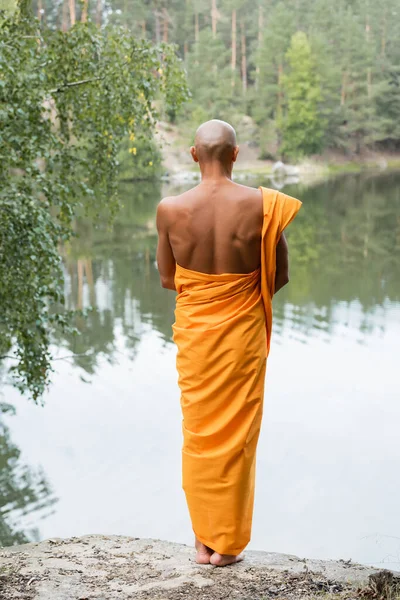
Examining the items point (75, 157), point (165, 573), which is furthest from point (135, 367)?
point (165, 573)

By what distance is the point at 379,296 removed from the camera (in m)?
13.4

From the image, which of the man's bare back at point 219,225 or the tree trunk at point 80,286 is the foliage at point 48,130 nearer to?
the man's bare back at point 219,225

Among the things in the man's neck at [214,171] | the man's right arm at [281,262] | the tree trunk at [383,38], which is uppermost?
the tree trunk at [383,38]

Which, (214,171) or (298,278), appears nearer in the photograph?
(214,171)

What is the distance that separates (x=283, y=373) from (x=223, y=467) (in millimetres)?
5947

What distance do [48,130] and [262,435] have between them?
3.43 metres

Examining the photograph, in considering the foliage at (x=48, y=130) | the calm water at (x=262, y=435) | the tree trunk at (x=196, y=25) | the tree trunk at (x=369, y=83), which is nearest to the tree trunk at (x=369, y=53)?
the tree trunk at (x=369, y=83)

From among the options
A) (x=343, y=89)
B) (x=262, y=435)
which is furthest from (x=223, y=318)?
(x=343, y=89)

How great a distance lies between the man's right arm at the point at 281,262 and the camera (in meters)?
3.42

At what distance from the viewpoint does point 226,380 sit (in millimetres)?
3361

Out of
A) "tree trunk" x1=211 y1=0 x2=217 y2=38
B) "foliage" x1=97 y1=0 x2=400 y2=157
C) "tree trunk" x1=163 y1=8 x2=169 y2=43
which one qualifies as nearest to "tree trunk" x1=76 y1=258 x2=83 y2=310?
"foliage" x1=97 y1=0 x2=400 y2=157

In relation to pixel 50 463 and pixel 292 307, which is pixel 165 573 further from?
pixel 292 307

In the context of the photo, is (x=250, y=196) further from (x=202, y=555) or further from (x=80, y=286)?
(x=80, y=286)

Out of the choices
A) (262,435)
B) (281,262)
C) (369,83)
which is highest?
(369,83)
